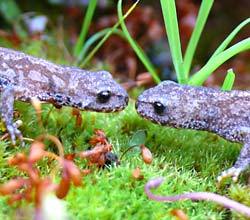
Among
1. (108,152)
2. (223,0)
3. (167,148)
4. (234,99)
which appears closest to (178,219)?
(108,152)

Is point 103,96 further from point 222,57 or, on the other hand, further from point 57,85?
point 222,57

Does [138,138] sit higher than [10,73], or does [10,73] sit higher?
[10,73]

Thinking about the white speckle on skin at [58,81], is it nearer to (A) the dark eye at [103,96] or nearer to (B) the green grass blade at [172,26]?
(A) the dark eye at [103,96]

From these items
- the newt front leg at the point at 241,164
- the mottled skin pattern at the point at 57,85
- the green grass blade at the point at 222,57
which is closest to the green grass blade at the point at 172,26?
the green grass blade at the point at 222,57

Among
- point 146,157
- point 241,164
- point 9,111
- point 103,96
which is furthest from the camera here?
point 103,96

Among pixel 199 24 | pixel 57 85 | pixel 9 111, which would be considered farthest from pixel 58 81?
pixel 199 24

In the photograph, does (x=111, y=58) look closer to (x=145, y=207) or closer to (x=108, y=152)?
(x=108, y=152)
